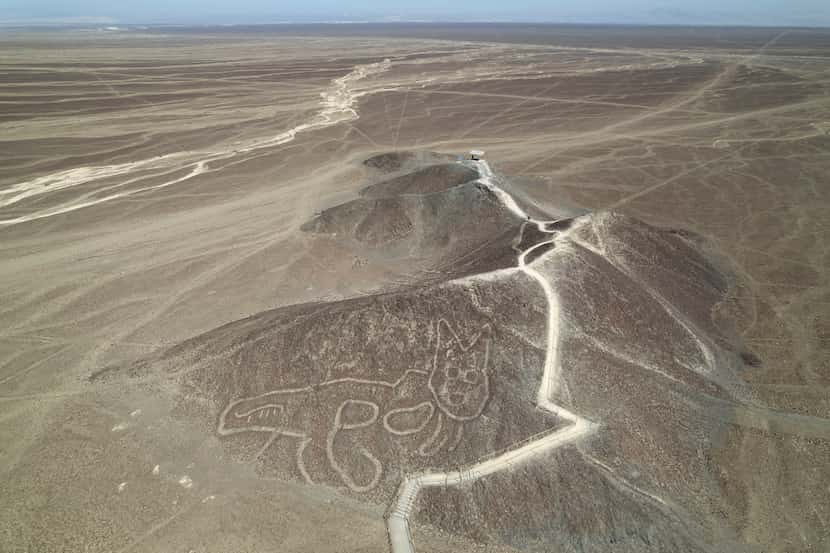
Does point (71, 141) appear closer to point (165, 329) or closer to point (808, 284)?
point (165, 329)

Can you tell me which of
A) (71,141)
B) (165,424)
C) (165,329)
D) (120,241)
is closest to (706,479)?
(165,424)

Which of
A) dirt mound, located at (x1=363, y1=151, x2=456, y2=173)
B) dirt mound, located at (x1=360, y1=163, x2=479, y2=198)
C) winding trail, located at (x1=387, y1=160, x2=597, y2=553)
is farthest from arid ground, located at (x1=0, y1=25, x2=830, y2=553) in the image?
→ dirt mound, located at (x1=363, y1=151, x2=456, y2=173)

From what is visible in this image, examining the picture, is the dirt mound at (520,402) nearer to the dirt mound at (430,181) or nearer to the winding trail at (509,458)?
the winding trail at (509,458)

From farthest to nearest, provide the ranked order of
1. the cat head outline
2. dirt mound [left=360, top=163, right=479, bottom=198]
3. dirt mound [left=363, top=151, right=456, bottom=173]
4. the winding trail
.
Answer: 1. dirt mound [left=363, top=151, right=456, bottom=173]
2. dirt mound [left=360, top=163, right=479, bottom=198]
3. the cat head outline
4. the winding trail

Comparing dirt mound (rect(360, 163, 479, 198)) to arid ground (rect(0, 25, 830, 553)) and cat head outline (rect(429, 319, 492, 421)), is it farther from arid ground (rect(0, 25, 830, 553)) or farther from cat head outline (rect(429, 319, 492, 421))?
cat head outline (rect(429, 319, 492, 421))

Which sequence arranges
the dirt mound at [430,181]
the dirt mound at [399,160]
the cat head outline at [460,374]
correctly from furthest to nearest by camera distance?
the dirt mound at [399,160] < the dirt mound at [430,181] < the cat head outline at [460,374]

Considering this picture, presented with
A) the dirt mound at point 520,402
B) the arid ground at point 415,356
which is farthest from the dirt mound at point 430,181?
the dirt mound at point 520,402

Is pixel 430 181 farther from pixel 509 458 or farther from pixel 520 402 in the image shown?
pixel 509 458

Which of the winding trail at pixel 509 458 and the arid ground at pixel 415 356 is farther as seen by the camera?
the arid ground at pixel 415 356

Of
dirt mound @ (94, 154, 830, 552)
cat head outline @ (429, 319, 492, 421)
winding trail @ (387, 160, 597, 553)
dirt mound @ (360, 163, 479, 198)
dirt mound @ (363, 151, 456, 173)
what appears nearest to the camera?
winding trail @ (387, 160, 597, 553)

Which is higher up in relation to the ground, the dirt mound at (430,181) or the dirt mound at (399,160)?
the dirt mound at (430,181)
